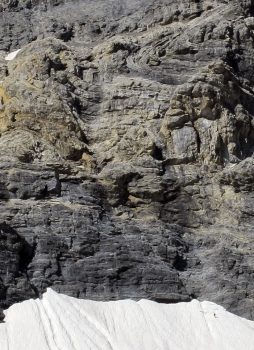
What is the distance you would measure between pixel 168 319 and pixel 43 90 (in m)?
10.5

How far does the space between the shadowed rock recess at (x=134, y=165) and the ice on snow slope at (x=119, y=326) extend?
521 mm

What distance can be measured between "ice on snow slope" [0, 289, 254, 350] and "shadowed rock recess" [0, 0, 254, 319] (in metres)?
0.52

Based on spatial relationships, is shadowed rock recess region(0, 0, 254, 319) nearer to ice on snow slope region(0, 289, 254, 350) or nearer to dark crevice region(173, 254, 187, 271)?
dark crevice region(173, 254, 187, 271)

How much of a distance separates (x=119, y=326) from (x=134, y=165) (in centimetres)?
672

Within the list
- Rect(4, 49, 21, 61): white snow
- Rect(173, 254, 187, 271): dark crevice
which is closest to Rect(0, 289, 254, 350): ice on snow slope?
Rect(173, 254, 187, 271): dark crevice

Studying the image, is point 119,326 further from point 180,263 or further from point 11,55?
point 11,55

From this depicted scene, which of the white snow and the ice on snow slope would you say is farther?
the white snow

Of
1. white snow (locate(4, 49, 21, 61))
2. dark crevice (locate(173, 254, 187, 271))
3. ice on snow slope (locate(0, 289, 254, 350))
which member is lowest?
ice on snow slope (locate(0, 289, 254, 350))

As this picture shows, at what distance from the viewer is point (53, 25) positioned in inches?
1684

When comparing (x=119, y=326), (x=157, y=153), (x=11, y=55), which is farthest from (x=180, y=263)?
(x=11, y=55)

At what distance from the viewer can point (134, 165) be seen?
33.9 meters

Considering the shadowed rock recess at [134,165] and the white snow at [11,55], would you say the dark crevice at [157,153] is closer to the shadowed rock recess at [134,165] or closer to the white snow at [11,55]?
the shadowed rock recess at [134,165]

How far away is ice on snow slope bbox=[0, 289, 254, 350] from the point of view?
2836cm

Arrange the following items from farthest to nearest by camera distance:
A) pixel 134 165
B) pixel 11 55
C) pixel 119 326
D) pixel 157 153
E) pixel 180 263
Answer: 1. pixel 11 55
2. pixel 157 153
3. pixel 134 165
4. pixel 180 263
5. pixel 119 326
